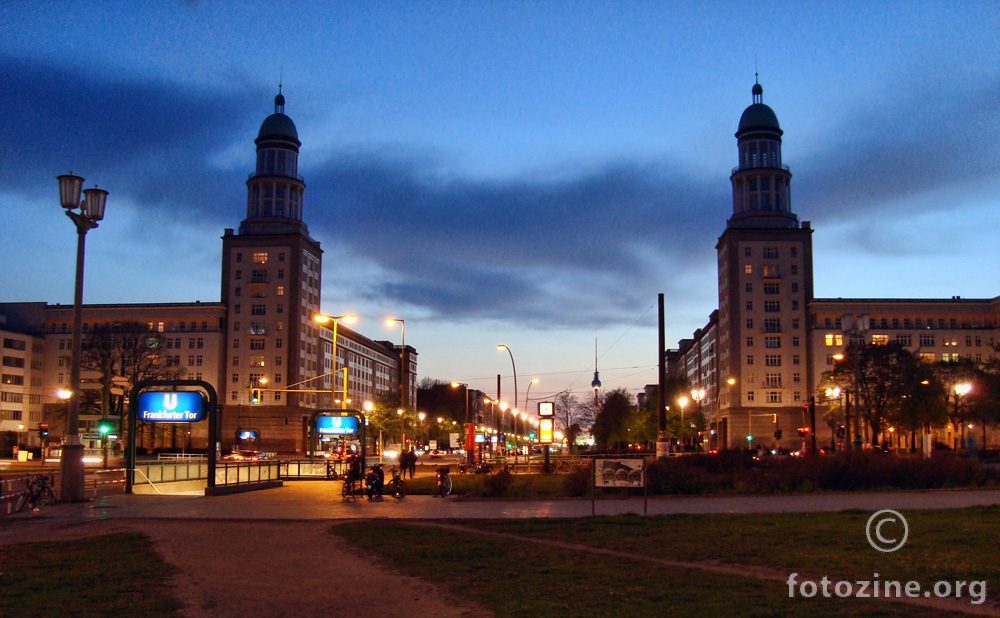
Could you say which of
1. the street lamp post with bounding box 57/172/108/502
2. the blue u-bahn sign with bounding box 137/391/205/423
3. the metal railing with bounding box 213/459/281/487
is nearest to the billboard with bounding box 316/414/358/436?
the metal railing with bounding box 213/459/281/487

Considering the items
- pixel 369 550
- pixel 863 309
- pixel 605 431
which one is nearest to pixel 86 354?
pixel 605 431

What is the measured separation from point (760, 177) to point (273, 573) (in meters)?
113

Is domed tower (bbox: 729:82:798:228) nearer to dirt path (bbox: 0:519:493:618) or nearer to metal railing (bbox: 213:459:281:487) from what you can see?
metal railing (bbox: 213:459:281:487)

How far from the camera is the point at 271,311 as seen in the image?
11194 centimetres

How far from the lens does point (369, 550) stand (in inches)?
620

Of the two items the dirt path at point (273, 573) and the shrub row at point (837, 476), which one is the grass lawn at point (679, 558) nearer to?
the dirt path at point (273, 573)

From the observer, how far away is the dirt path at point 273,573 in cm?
1071

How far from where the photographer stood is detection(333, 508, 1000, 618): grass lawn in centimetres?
1026

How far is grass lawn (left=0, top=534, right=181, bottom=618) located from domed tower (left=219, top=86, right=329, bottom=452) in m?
92.3

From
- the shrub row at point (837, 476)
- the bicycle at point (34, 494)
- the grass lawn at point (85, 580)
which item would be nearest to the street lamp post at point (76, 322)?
the bicycle at point (34, 494)

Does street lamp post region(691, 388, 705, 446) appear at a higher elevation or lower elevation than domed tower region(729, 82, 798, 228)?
lower

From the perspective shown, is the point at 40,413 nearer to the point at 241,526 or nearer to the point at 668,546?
the point at 241,526

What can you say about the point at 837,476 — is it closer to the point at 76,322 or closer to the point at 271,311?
the point at 76,322

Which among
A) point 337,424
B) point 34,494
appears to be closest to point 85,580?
point 34,494
